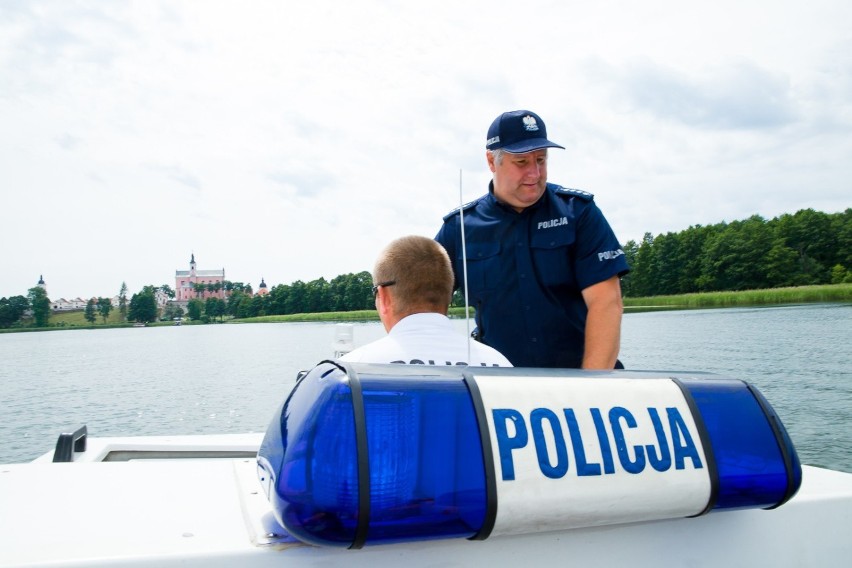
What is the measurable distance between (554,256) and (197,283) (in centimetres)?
15861

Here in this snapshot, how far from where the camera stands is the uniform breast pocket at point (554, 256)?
2574 millimetres

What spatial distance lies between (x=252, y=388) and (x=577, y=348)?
14.0 metres

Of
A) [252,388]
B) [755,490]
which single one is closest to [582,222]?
[755,490]

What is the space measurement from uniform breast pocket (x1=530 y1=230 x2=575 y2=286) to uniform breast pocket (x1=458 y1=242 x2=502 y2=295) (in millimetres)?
173

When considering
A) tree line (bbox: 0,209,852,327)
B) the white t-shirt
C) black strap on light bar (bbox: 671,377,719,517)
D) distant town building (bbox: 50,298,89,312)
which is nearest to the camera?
black strap on light bar (bbox: 671,377,719,517)

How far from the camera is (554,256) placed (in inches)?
102

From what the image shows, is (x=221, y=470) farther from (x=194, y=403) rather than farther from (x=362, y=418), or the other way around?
(x=194, y=403)

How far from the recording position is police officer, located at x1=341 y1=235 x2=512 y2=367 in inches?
68.0

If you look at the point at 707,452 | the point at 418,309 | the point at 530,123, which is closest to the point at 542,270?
the point at 530,123

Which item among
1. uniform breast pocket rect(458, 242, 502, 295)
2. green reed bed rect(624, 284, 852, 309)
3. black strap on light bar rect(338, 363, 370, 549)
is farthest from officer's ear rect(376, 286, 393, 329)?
green reed bed rect(624, 284, 852, 309)

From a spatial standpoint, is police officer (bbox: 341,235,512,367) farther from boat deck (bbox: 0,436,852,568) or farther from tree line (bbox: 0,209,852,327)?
tree line (bbox: 0,209,852,327)

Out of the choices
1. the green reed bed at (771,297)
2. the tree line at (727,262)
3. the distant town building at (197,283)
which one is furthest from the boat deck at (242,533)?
the distant town building at (197,283)

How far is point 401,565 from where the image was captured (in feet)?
4.49

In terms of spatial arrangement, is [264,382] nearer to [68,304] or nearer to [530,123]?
[530,123]
